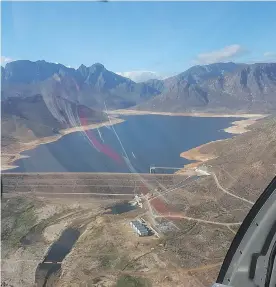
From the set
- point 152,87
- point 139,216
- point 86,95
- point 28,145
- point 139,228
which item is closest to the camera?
→ point 139,228

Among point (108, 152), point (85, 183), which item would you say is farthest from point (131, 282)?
point (108, 152)

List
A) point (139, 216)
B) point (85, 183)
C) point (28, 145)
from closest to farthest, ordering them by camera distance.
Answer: point (139, 216) → point (85, 183) → point (28, 145)

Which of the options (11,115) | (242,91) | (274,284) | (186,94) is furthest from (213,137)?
(274,284)

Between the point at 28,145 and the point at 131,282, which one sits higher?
the point at 28,145

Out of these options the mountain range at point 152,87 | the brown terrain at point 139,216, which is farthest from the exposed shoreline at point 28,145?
the brown terrain at point 139,216

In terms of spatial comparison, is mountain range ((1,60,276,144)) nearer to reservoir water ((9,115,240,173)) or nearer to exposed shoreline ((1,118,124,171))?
exposed shoreline ((1,118,124,171))

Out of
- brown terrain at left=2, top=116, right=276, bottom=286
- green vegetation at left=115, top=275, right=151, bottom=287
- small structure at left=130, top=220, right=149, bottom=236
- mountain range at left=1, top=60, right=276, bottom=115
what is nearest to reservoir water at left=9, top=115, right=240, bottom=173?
brown terrain at left=2, top=116, right=276, bottom=286

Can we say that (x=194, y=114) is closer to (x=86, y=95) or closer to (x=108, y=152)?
(x=108, y=152)

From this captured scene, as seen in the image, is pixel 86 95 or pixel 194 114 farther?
pixel 194 114
